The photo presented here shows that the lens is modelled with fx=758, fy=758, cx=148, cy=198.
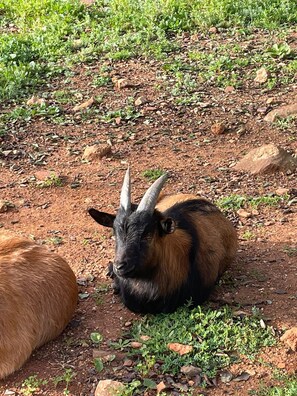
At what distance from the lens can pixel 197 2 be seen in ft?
44.7

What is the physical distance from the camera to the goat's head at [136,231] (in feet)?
20.9

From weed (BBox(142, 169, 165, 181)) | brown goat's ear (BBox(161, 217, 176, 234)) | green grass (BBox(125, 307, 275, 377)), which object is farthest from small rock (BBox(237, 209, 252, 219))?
brown goat's ear (BBox(161, 217, 176, 234))

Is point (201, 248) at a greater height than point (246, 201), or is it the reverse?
point (201, 248)

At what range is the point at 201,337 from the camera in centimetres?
629

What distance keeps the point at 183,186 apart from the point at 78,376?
3469 mm

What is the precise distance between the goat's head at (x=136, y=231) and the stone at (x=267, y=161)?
9.08 feet

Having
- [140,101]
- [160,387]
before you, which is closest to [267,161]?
[140,101]

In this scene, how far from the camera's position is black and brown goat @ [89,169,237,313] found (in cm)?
643

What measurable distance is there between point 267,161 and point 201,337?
3346 mm

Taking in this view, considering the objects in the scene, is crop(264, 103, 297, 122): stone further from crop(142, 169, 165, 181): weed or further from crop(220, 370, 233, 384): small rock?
crop(220, 370, 233, 384): small rock

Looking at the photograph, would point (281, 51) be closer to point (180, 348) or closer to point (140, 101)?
point (140, 101)

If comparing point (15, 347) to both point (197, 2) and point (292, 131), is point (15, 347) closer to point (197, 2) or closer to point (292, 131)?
point (292, 131)

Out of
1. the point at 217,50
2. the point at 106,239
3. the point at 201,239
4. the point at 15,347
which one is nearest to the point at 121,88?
the point at 217,50

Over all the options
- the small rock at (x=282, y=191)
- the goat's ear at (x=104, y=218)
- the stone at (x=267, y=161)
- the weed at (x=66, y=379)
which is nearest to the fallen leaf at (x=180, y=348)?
the weed at (x=66, y=379)
